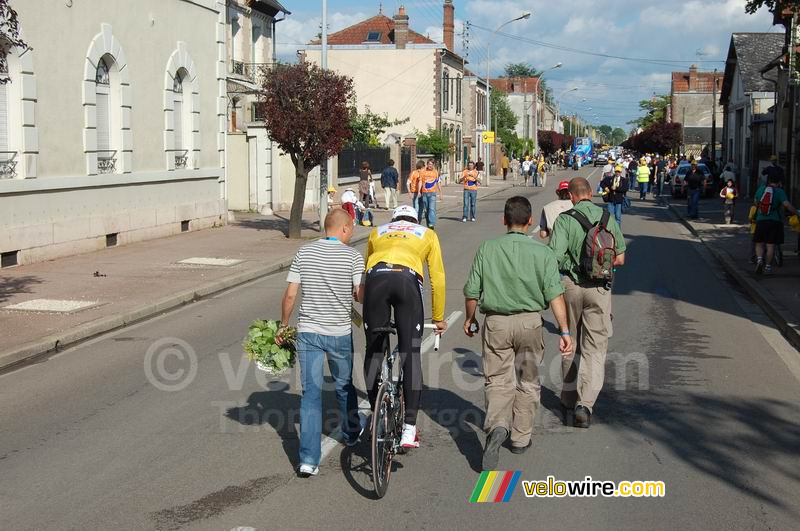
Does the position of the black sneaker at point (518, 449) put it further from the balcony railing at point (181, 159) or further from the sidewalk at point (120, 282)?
the balcony railing at point (181, 159)

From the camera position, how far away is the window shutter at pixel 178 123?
24547mm

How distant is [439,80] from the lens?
5816 cm

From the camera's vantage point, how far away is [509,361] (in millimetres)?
6562

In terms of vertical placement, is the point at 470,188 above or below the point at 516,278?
above

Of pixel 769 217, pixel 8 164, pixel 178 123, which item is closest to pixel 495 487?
pixel 769 217

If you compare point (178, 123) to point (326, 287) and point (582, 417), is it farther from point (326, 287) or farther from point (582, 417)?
point (326, 287)

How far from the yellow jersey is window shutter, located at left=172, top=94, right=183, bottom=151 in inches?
739

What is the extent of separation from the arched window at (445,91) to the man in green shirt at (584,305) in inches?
2096

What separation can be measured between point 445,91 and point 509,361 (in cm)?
5544

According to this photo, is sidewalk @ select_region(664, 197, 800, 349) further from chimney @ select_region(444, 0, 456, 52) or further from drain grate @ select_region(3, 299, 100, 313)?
chimney @ select_region(444, 0, 456, 52)

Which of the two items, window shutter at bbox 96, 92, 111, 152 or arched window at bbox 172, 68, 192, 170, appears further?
arched window at bbox 172, 68, 192, 170

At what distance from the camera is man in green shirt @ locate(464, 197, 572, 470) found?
6504 millimetres

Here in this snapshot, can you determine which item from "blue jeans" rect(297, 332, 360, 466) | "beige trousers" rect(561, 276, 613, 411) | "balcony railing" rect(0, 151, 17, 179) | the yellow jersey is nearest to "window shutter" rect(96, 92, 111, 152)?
"balcony railing" rect(0, 151, 17, 179)

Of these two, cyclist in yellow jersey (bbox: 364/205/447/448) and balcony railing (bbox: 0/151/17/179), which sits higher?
balcony railing (bbox: 0/151/17/179)
